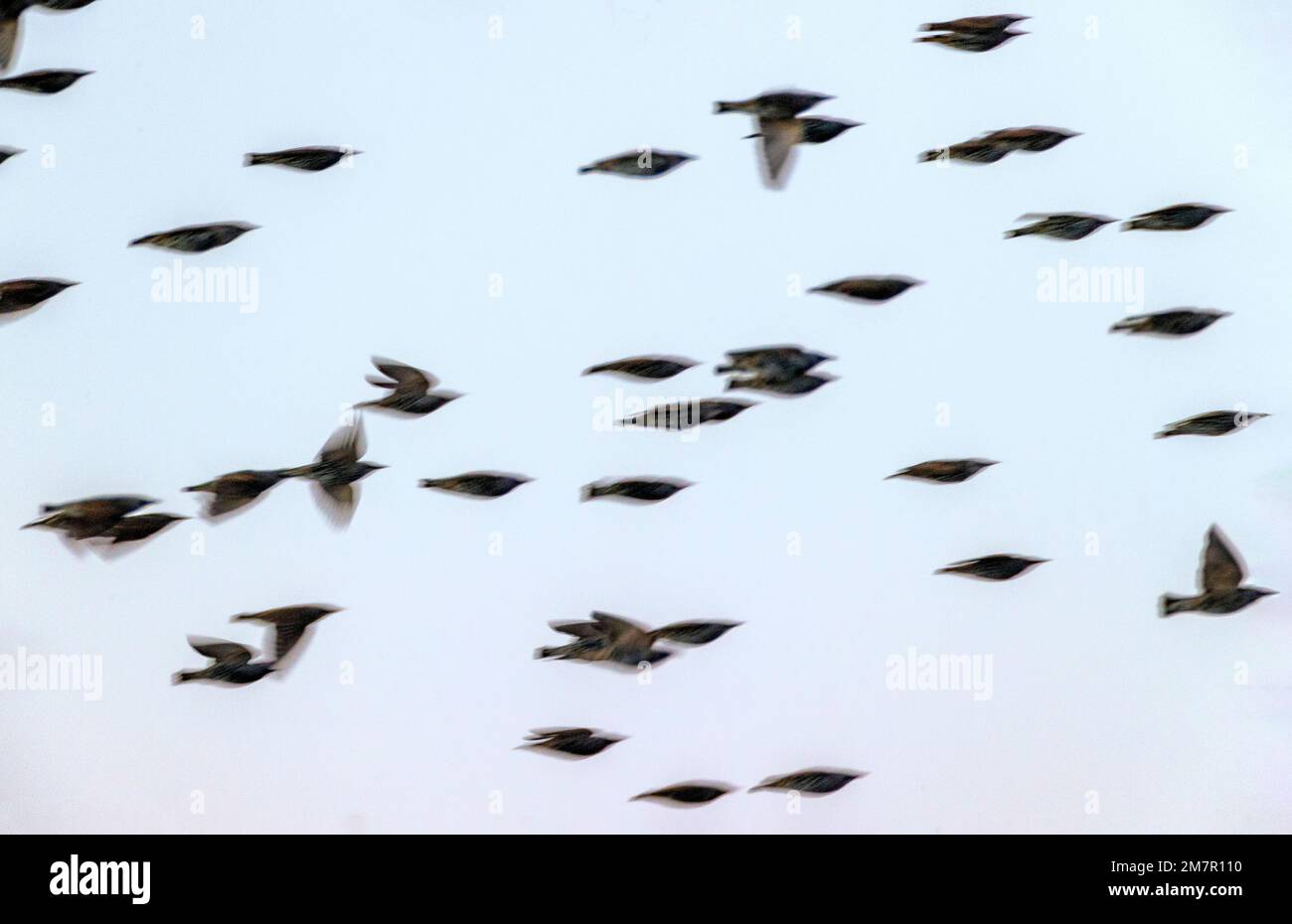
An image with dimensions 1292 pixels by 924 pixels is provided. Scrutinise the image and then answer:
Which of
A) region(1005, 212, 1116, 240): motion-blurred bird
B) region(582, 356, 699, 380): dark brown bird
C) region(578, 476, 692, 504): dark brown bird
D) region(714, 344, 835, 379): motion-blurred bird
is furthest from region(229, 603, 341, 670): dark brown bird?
region(1005, 212, 1116, 240): motion-blurred bird

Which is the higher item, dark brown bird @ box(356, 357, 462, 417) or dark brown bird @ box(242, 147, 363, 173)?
dark brown bird @ box(242, 147, 363, 173)

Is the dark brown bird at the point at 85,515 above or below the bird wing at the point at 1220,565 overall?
above

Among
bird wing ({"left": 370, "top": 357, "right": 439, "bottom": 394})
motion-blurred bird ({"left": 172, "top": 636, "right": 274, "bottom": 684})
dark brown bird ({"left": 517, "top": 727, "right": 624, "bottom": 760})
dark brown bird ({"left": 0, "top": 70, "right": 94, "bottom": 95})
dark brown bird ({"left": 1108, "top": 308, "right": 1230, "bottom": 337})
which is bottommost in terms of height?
dark brown bird ({"left": 517, "top": 727, "right": 624, "bottom": 760})

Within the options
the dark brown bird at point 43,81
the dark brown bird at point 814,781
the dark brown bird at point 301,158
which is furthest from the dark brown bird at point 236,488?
the dark brown bird at point 814,781

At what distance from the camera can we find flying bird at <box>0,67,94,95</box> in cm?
111

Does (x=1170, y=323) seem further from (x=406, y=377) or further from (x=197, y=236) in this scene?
(x=197, y=236)

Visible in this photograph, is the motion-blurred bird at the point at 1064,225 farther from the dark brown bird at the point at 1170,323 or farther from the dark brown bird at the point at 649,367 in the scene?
the dark brown bird at the point at 649,367

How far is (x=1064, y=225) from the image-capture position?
3.62 feet

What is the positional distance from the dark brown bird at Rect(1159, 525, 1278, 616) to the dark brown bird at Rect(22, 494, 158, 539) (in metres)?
1.38

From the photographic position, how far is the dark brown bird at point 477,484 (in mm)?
1109

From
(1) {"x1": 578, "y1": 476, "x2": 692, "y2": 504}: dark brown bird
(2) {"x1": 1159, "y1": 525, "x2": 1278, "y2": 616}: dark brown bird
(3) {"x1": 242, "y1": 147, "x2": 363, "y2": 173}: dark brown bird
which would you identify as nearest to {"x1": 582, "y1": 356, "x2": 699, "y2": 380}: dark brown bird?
(1) {"x1": 578, "y1": 476, "x2": 692, "y2": 504}: dark brown bird

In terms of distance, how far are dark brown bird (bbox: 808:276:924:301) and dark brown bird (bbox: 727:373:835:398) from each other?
114 millimetres

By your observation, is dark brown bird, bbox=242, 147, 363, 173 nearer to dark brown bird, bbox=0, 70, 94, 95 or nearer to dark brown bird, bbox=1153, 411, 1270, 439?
dark brown bird, bbox=0, 70, 94, 95
